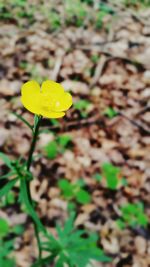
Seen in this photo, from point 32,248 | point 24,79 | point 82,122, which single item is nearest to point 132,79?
point 82,122

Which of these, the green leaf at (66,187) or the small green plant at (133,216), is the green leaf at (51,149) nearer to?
the green leaf at (66,187)

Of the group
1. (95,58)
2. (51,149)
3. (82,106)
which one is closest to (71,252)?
(51,149)

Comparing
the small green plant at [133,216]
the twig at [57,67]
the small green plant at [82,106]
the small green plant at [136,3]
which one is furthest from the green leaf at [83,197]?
the small green plant at [136,3]

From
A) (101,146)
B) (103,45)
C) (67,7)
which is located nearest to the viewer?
(101,146)

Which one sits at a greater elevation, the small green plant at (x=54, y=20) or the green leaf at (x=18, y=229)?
the small green plant at (x=54, y=20)

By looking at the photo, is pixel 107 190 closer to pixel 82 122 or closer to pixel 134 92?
pixel 82 122

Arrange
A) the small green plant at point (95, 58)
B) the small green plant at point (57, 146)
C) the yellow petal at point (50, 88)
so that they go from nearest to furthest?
the yellow petal at point (50, 88) < the small green plant at point (57, 146) < the small green plant at point (95, 58)

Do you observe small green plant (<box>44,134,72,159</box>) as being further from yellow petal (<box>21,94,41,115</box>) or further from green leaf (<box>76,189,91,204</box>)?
yellow petal (<box>21,94,41,115</box>)

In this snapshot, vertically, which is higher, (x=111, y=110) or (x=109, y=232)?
(x=111, y=110)
